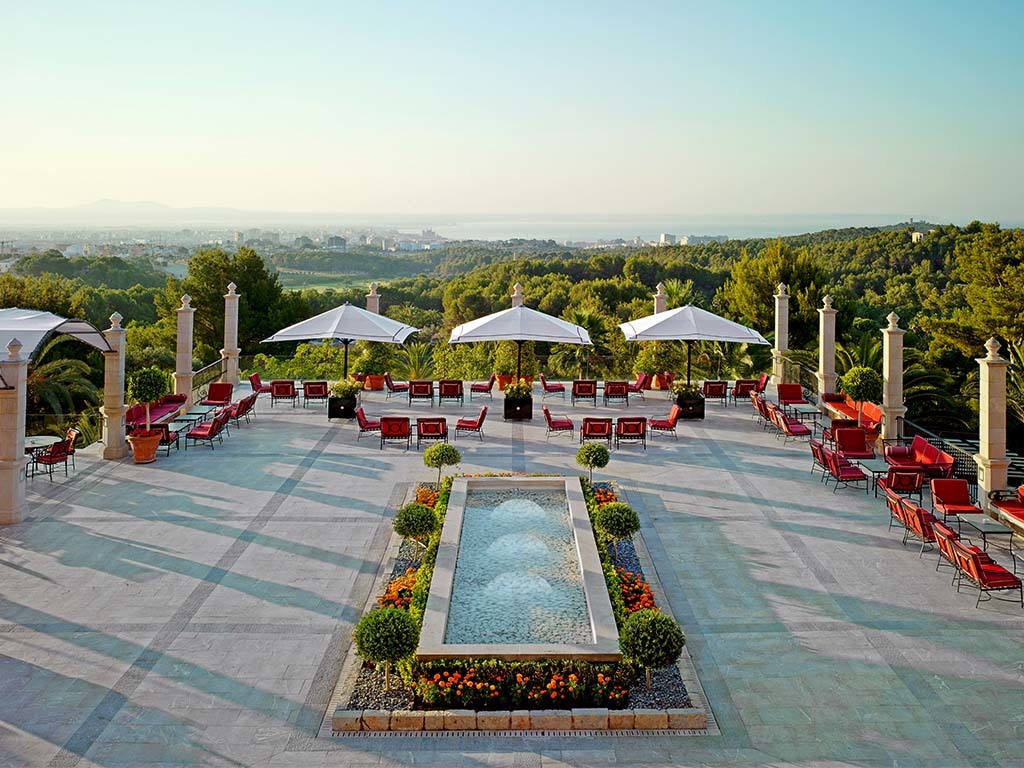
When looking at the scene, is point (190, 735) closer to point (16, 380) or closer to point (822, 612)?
point (822, 612)

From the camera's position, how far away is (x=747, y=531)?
41.0ft

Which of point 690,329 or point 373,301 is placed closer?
point 690,329

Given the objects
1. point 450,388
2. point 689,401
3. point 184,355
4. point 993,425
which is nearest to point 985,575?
point 993,425

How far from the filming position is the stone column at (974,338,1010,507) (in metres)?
12.9

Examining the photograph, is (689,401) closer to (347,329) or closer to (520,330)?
(520,330)

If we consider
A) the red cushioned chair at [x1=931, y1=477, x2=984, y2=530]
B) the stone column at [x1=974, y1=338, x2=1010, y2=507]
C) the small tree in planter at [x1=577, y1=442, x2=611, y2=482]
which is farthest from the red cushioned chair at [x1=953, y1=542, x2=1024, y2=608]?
the small tree in planter at [x1=577, y1=442, x2=611, y2=482]

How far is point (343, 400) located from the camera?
780 inches

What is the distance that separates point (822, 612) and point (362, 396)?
14822 millimetres

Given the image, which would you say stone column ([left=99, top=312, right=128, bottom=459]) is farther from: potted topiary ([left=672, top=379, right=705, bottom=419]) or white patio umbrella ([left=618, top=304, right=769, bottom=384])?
potted topiary ([left=672, top=379, right=705, bottom=419])

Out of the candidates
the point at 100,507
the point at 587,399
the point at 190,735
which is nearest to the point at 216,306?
the point at 587,399

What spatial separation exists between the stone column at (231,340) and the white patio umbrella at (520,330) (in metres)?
6.02

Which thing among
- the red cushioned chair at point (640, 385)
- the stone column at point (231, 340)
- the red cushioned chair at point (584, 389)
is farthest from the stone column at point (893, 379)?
the stone column at point (231, 340)

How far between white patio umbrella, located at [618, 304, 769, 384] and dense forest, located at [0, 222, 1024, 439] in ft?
11.5

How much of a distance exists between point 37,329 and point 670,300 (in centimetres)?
1845
